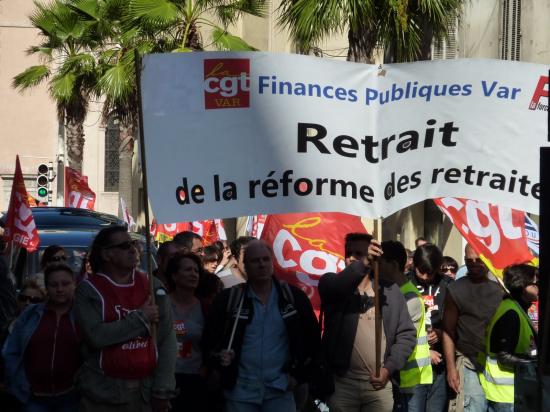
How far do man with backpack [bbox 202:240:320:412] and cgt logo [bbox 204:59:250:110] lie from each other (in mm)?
874

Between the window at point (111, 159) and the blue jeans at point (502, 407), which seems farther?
the window at point (111, 159)

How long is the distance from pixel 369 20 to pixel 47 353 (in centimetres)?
981

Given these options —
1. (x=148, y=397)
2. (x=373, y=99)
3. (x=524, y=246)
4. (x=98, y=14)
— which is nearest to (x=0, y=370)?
(x=148, y=397)

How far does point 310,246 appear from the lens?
415 inches

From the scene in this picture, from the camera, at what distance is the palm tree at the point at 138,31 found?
71.2 feet

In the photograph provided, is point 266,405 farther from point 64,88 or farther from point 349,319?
point 64,88

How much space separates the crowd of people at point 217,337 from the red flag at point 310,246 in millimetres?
1549

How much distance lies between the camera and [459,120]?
7.52m

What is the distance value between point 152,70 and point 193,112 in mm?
344

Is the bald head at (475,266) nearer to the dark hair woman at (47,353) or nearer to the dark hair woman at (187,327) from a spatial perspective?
the dark hair woman at (187,327)

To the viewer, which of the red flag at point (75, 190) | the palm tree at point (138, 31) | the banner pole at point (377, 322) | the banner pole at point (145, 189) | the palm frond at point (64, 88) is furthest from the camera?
the red flag at point (75, 190)

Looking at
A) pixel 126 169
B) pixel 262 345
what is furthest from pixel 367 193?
pixel 126 169

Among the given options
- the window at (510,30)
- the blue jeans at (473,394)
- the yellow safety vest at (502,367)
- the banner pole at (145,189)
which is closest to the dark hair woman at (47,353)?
the banner pole at (145,189)

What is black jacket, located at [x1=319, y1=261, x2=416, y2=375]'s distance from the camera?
301 inches
